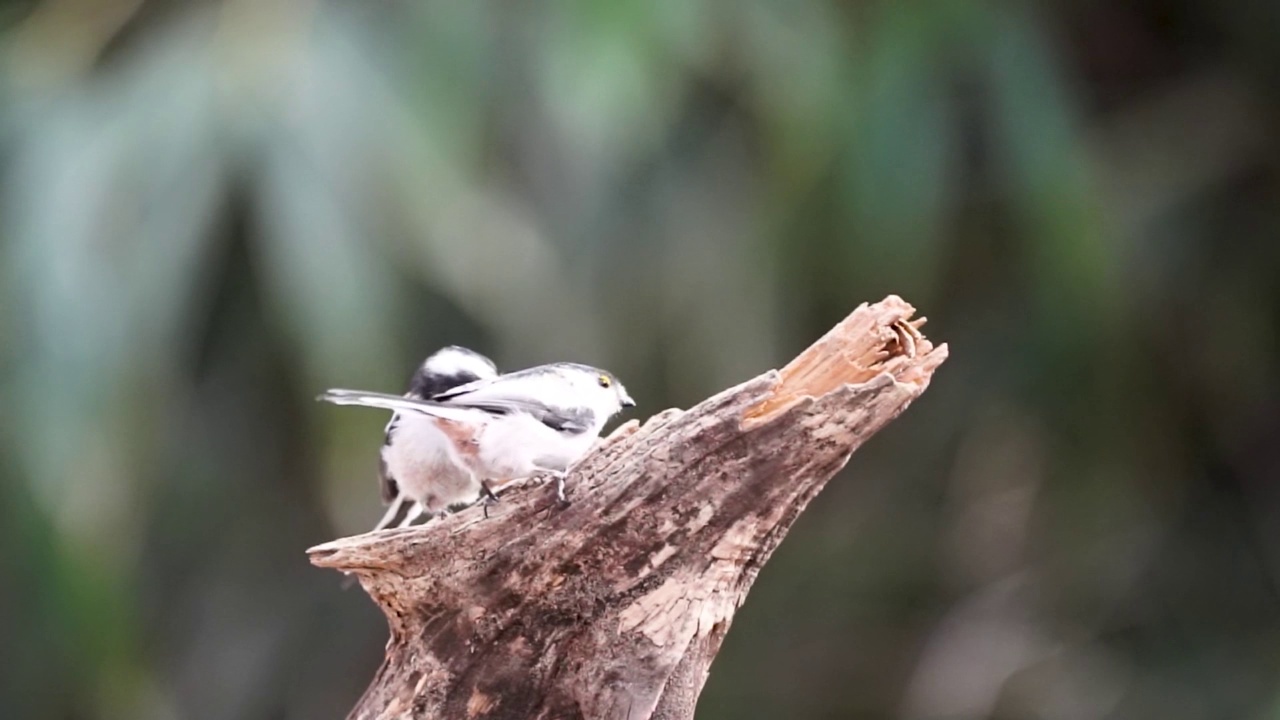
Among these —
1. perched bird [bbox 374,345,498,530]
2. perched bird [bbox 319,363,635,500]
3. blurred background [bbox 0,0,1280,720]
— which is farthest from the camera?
blurred background [bbox 0,0,1280,720]

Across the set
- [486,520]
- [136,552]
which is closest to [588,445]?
[486,520]

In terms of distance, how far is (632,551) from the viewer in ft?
3.74

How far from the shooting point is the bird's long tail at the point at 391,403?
1102 millimetres

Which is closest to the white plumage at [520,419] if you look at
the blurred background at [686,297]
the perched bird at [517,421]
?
the perched bird at [517,421]

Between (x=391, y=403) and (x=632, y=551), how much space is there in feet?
0.71

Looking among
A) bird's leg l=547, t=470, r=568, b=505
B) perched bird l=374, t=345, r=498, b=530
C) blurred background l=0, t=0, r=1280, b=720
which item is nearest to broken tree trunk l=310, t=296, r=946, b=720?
bird's leg l=547, t=470, r=568, b=505

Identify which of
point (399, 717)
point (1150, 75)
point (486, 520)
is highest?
point (1150, 75)

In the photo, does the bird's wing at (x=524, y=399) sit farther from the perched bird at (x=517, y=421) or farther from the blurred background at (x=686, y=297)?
the blurred background at (x=686, y=297)

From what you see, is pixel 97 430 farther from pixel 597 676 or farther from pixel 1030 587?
pixel 1030 587

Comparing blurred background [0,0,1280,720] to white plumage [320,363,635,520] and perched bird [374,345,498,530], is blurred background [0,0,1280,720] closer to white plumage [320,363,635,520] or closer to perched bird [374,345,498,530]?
perched bird [374,345,498,530]

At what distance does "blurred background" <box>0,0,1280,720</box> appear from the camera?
222 cm

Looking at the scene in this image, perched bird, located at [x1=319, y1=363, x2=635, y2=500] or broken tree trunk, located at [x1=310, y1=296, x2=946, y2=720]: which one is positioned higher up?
perched bird, located at [x1=319, y1=363, x2=635, y2=500]

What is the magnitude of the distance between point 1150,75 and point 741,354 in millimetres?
1068

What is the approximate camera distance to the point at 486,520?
3.79ft
